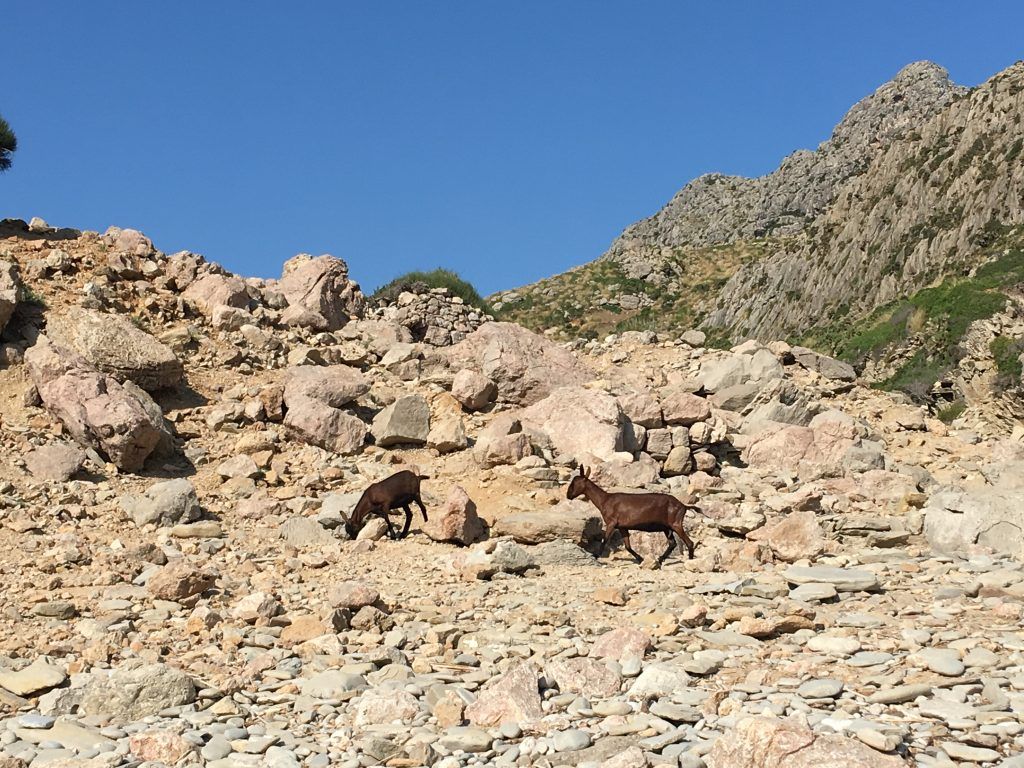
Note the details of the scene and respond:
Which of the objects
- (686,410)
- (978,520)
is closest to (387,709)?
(978,520)

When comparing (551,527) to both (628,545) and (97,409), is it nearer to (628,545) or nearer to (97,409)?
(628,545)

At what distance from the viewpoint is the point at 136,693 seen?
25.2 ft

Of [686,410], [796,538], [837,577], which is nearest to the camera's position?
[837,577]

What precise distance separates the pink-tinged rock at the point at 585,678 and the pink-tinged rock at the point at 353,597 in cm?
260

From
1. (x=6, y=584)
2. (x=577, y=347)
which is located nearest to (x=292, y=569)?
(x=6, y=584)

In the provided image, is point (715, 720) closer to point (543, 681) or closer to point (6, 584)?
point (543, 681)

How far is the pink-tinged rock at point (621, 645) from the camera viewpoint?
8.34 metres

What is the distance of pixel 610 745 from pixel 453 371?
41.8 ft

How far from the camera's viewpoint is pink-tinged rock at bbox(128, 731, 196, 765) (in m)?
6.64

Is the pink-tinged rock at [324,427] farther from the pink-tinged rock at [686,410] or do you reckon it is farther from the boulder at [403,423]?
the pink-tinged rock at [686,410]

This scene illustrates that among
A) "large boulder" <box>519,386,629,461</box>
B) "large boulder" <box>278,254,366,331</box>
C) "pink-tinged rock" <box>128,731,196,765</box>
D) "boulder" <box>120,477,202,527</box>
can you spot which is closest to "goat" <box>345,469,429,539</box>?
"boulder" <box>120,477,202,527</box>

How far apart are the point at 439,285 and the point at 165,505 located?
14.6 m

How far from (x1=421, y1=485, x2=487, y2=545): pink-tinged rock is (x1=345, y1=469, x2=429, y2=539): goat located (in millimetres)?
376

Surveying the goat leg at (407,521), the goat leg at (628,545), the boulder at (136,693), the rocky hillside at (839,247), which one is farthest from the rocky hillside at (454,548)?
the rocky hillside at (839,247)
